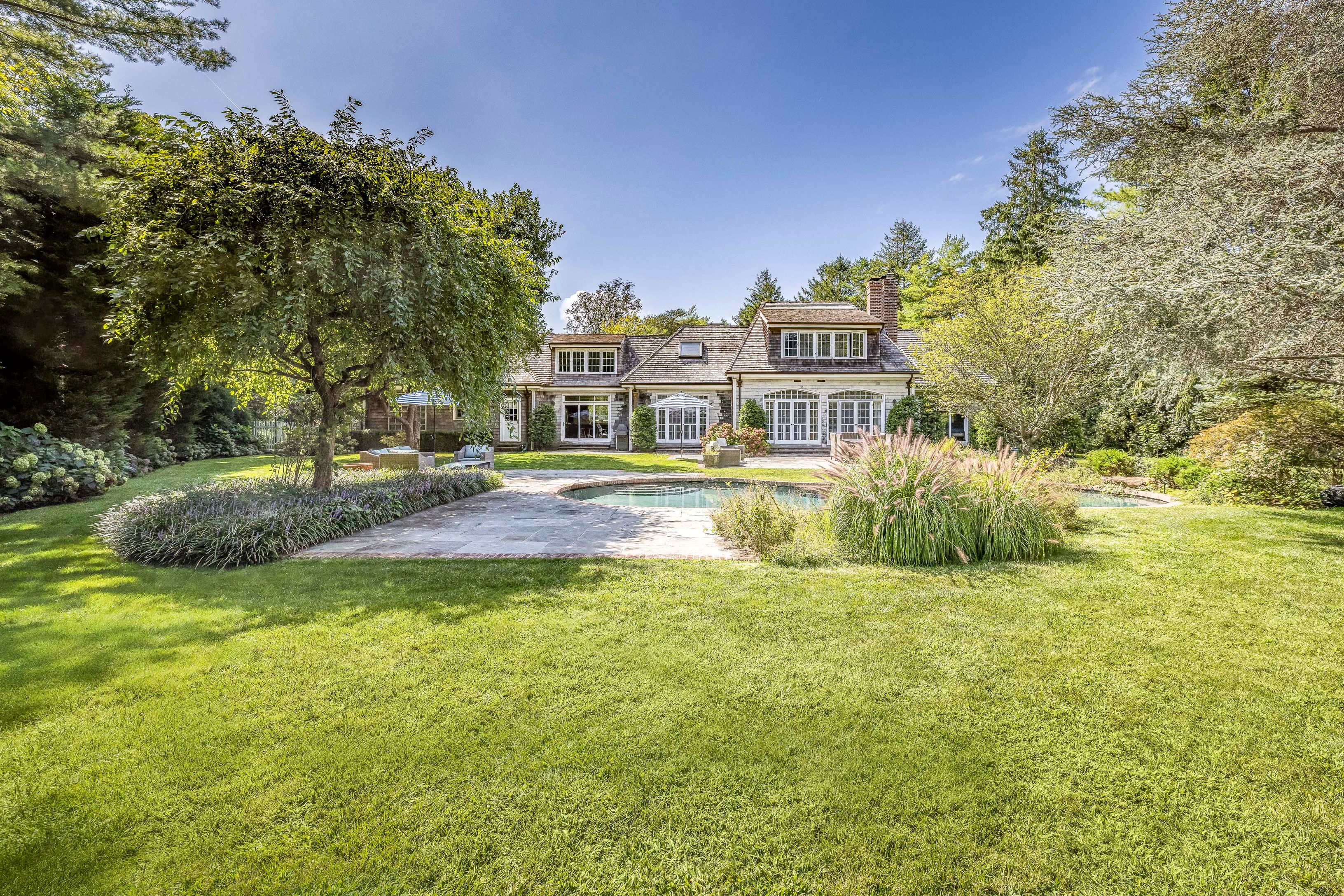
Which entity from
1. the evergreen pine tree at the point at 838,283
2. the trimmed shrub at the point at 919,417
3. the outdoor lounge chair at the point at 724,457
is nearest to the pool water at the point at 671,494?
the outdoor lounge chair at the point at 724,457

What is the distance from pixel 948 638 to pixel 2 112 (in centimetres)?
1239

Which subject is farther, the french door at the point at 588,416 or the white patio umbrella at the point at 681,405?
the french door at the point at 588,416

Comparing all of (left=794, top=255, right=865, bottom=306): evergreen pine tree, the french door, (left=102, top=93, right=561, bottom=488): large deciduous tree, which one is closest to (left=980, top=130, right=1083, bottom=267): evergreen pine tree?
(left=794, top=255, right=865, bottom=306): evergreen pine tree

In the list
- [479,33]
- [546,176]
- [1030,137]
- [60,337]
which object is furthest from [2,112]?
[1030,137]

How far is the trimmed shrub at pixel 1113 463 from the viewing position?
13.1 metres

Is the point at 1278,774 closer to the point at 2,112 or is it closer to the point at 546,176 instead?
the point at 2,112

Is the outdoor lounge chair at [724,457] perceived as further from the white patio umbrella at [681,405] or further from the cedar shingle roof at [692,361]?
the cedar shingle roof at [692,361]

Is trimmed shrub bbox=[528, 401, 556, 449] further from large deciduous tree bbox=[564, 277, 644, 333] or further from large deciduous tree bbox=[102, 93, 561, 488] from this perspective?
large deciduous tree bbox=[564, 277, 644, 333]

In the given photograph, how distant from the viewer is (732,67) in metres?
11.3

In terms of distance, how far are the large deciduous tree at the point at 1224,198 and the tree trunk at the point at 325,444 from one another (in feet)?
35.1

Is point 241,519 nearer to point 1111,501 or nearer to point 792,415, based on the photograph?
point 1111,501

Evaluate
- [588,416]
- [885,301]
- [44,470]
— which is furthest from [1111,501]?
[44,470]

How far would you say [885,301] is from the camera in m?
23.2

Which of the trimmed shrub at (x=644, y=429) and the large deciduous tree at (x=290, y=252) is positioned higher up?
the large deciduous tree at (x=290, y=252)
